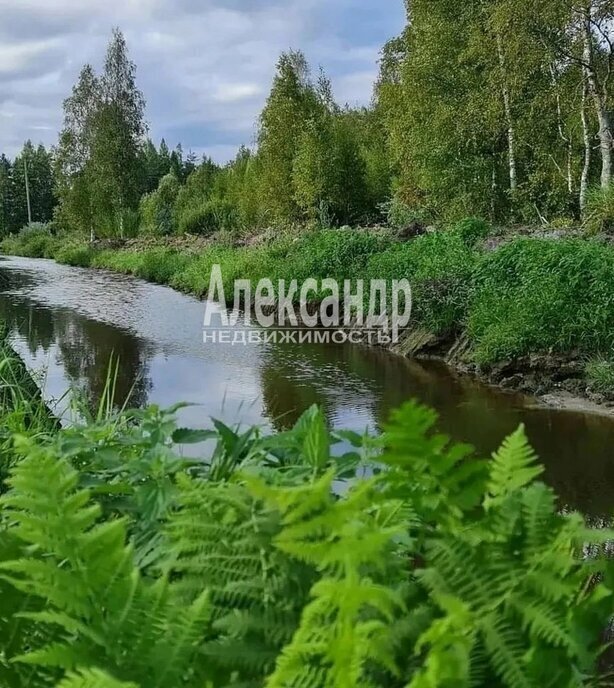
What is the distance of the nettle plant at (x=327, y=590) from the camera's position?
1.39 ft

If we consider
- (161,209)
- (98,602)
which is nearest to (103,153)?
(161,209)

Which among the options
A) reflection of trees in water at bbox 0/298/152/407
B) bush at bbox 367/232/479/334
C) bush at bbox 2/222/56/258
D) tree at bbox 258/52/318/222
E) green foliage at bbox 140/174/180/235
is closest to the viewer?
reflection of trees in water at bbox 0/298/152/407

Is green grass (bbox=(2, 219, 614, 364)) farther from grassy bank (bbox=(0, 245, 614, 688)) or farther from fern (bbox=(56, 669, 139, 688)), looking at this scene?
fern (bbox=(56, 669, 139, 688))

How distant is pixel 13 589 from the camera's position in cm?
61

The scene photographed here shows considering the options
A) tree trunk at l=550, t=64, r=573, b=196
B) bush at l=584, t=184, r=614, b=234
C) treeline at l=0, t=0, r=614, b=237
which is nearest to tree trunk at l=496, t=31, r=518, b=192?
treeline at l=0, t=0, r=614, b=237

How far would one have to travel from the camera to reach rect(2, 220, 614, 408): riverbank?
693cm

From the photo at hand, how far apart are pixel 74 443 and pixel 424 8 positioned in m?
15.6

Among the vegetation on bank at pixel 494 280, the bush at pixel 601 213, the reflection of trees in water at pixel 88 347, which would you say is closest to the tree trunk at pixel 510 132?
the vegetation on bank at pixel 494 280

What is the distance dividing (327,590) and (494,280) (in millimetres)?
8195

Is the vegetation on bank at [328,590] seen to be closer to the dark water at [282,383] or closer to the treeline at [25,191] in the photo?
the dark water at [282,383]

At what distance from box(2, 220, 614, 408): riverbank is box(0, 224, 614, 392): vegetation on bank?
0.04 feet

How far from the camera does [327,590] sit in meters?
0.40

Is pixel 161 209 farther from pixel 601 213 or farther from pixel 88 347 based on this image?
pixel 601 213

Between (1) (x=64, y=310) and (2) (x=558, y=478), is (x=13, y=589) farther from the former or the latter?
(1) (x=64, y=310)
